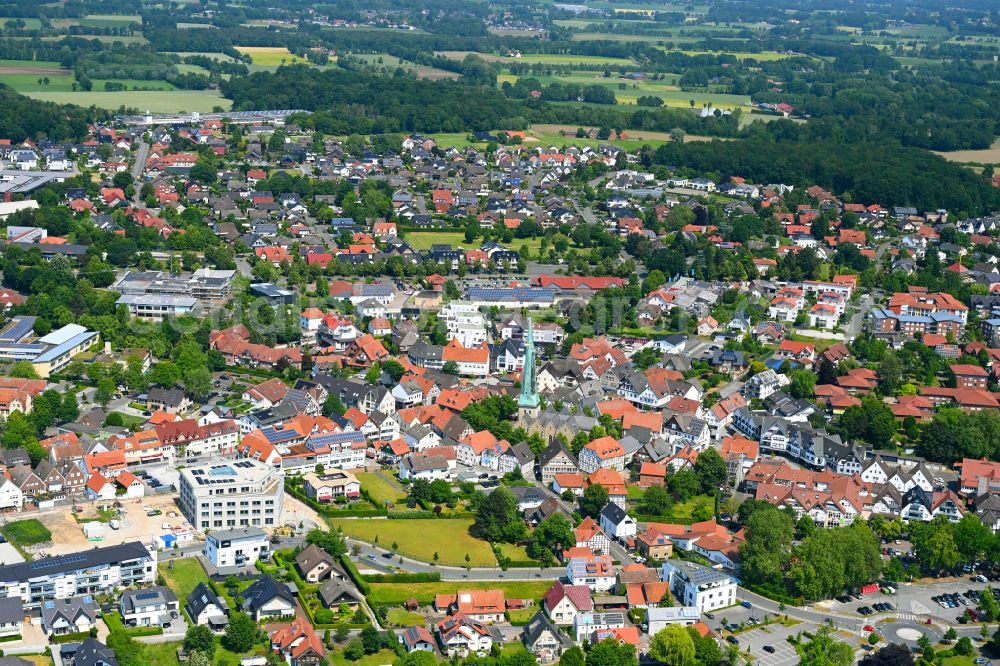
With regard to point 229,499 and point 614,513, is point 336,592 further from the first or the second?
point 614,513

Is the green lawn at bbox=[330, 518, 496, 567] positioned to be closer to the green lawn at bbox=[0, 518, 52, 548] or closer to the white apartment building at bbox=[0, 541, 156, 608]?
the white apartment building at bbox=[0, 541, 156, 608]

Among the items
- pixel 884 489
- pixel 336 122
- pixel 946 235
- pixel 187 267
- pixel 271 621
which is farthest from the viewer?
pixel 336 122

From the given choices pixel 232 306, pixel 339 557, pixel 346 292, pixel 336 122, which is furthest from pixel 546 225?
pixel 339 557

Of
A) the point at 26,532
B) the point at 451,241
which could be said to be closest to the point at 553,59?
the point at 451,241

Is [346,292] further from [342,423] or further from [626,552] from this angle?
[626,552]

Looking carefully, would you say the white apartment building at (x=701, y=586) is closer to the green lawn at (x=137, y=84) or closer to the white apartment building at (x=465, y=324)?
the white apartment building at (x=465, y=324)

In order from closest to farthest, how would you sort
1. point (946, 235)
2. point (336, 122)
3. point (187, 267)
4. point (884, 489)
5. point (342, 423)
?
point (884, 489) < point (342, 423) < point (187, 267) < point (946, 235) < point (336, 122)
